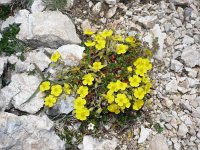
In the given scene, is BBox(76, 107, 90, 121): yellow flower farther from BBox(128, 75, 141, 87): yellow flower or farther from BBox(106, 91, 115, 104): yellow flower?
BBox(128, 75, 141, 87): yellow flower

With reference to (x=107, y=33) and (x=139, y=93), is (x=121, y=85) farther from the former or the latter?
(x=107, y=33)

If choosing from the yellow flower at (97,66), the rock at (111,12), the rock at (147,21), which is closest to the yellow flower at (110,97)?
the yellow flower at (97,66)

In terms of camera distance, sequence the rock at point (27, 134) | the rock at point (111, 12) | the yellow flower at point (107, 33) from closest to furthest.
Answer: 1. the rock at point (27, 134)
2. the yellow flower at point (107, 33)
3. the rock at point (111, 12)

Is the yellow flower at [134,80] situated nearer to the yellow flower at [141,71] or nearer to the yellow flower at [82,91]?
the yellow flower at [141,71]

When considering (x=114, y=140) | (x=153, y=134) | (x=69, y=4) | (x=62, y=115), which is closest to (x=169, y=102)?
(x=153, y=134)

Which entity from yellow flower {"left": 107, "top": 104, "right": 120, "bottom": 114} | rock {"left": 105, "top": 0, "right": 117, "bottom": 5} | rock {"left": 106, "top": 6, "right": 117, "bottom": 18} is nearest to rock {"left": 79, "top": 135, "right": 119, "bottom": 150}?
yellow flower {"left": 107, "top": 104, "right": 120, "bottom": 114}

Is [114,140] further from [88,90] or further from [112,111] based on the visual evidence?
[88,90]
